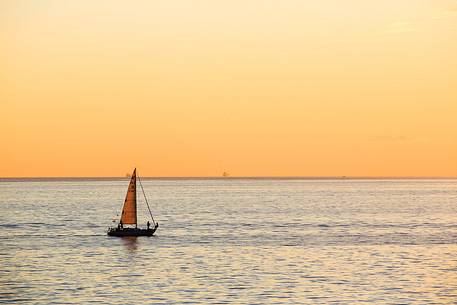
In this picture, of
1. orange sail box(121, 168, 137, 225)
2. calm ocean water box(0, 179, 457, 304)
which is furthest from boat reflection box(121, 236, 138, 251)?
orange sail box(121, 168, 137, 225)

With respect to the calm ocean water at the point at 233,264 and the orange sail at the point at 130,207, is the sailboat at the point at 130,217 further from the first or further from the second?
the calm ocean water at the point at 233,264

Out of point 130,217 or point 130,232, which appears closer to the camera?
point 130,232

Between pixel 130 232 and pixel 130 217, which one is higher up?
pixel 130 217

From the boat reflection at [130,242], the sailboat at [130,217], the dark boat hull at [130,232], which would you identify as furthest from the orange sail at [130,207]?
the boat reflection at [130,242]

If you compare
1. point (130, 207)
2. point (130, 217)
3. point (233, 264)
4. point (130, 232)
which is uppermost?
point (130, 207)

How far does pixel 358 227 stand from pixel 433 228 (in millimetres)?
12388

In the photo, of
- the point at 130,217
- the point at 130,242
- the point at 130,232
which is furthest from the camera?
the point at 130,217

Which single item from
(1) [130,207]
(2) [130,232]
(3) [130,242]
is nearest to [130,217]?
(1) [130,207]

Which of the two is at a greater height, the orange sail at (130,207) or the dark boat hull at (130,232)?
the orange sail at (130,207)

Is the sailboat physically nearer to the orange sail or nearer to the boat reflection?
the orange sail

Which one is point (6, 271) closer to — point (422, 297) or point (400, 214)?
point (422, 297)

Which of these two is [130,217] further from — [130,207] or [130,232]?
[130,232]

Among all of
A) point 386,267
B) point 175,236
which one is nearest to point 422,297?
point 386,267

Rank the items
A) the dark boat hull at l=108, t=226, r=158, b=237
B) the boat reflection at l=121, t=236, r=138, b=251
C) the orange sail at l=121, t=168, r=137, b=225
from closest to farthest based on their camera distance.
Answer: the boat reflection at l=121, t=236, r=138, b=251
the dark boat hull at l=108, t=226, r=158, b=237
the orange sail at l=121, t=168, r=137, b=225
